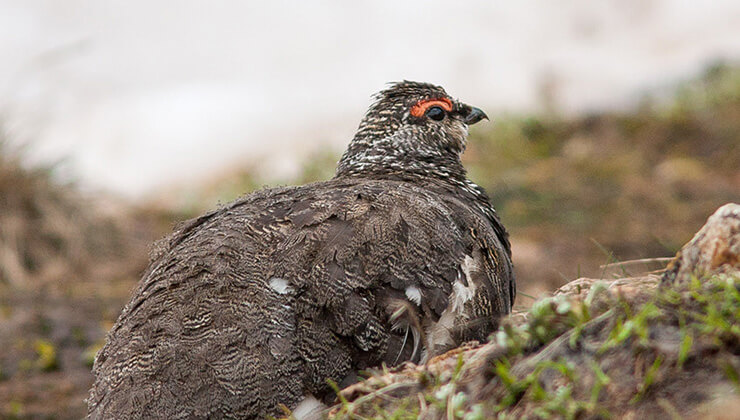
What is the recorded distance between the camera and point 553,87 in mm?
13586

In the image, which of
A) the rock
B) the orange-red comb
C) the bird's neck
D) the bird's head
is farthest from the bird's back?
the orange-red comb

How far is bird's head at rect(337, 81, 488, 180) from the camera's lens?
5117 millimetres

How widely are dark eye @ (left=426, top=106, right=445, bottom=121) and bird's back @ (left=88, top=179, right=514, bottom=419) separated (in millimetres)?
1457

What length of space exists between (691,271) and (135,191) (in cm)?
1076

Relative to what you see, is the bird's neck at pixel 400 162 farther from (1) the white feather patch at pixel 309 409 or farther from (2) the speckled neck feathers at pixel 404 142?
(1) the white feather patch at pixel 309 409

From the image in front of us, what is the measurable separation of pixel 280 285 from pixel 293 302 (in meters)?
0.09

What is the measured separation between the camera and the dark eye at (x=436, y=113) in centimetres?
527

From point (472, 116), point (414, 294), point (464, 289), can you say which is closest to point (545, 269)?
point (472, 116)

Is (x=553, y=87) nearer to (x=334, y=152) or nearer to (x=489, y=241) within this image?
(x=334, y=152)

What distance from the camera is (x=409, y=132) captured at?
5207mm

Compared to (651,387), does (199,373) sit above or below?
above

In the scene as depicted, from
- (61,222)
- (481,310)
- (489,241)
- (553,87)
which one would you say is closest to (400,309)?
(481,310)

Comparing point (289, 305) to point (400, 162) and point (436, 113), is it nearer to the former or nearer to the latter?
point (400, 162)

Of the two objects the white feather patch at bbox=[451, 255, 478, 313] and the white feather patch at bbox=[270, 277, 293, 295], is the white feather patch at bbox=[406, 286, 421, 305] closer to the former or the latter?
the white feather patch at bbox=[451, 255, 478, 313]
